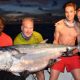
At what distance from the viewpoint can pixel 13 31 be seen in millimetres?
4852

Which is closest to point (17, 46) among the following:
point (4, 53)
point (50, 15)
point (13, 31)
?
point (4, 53)

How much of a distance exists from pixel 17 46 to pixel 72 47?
1.91 feet

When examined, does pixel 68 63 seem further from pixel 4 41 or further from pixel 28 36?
pixel 4 41

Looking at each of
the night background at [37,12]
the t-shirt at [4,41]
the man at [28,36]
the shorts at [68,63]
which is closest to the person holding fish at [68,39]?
the shorts at [68,63]

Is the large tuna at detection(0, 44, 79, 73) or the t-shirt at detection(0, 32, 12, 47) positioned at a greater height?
the t-shirt at detection(0, 32, 12, 47)

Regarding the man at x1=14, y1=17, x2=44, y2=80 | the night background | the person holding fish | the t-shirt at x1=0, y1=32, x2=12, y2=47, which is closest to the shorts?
the person holding fish

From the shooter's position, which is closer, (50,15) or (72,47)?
(72,47)

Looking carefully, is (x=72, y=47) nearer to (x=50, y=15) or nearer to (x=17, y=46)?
(x=17, y=46)

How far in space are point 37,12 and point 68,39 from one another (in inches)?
45.9

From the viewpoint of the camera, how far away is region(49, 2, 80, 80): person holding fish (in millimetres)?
3857

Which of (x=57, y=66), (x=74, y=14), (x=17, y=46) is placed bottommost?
(x=57, y=66)

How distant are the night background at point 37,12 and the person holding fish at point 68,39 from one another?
3.15ft

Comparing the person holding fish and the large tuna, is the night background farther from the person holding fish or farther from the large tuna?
the large tuna

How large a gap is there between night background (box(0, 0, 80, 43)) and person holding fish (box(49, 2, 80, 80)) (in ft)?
3.15
